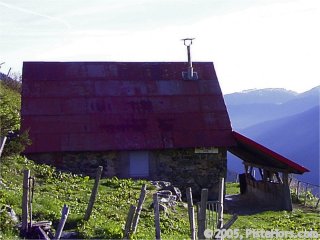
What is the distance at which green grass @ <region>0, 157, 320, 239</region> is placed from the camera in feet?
36.7

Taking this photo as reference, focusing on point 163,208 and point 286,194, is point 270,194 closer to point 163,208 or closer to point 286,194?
point 286,194

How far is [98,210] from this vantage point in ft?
42.3

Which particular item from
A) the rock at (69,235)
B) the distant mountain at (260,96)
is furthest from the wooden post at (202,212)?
the distant mountain at (260,96)

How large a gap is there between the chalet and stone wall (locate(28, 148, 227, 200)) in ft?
0.11

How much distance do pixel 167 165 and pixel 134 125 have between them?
1.97 metres

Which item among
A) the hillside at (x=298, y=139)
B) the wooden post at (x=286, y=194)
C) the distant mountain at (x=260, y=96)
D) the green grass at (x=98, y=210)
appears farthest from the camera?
the distant mountain at (x=260, y=96)

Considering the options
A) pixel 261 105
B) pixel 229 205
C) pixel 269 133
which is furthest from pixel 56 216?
pixel 261 105

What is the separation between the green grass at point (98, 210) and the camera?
1118 centimetres

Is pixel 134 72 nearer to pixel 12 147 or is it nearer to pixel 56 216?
pixel 12 147

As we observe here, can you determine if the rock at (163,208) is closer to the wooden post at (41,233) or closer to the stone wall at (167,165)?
the wooden post at (41,233)

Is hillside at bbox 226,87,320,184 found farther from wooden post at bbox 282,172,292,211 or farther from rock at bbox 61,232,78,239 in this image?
rock at bbox 61,232,78,239

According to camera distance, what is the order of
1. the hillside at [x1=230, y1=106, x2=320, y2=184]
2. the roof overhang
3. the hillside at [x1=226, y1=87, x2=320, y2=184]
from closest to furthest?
1. the roof overhang
2. the hillside at [x1=230, y1=106, x2=320, y2=184]
3. the hillside at [x1=226, y1=87, x2=320, y2=184]

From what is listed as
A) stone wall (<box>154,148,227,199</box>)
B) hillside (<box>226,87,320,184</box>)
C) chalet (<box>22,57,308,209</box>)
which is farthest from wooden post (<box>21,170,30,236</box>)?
hillside (<box>226,87,320,184</box>)

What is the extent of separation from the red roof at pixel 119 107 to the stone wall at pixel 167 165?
30 cm
